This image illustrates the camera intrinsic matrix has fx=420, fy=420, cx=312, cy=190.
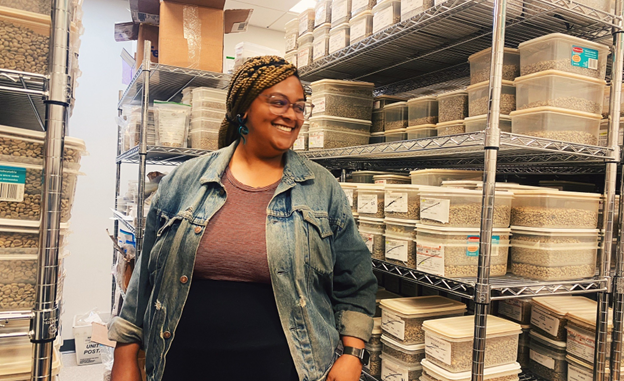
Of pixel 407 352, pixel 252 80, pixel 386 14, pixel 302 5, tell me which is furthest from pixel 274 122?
pixel 302 5

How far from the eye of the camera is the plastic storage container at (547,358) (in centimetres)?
175

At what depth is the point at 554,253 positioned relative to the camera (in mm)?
1551

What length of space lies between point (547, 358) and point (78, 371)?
12.0 ft

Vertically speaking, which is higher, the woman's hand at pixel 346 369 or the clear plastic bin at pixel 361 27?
the clear plastic bin at pixel 361 27

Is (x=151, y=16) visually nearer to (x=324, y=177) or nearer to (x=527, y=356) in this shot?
(x=324, y=177)

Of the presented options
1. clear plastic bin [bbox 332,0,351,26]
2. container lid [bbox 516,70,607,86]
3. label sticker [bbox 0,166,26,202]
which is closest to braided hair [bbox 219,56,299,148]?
label sticker [bbox 0,166,26,202]

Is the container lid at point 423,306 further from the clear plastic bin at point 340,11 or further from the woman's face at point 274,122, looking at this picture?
the clear plastic bin at point 340,11

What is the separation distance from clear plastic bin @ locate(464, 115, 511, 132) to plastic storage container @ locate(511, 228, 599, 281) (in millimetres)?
415

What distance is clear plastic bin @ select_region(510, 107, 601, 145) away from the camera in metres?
1.56

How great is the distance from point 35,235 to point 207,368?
625mm

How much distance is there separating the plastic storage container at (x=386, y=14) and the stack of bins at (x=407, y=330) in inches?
51.5

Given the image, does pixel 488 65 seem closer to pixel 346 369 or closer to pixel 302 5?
pixel 346 369

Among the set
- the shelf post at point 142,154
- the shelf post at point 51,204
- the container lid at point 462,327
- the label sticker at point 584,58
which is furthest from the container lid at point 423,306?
the shelf post at point 142,154

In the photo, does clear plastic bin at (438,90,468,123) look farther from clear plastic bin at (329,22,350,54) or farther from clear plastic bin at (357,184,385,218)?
clear plastic bin at (329,22,350,54)
